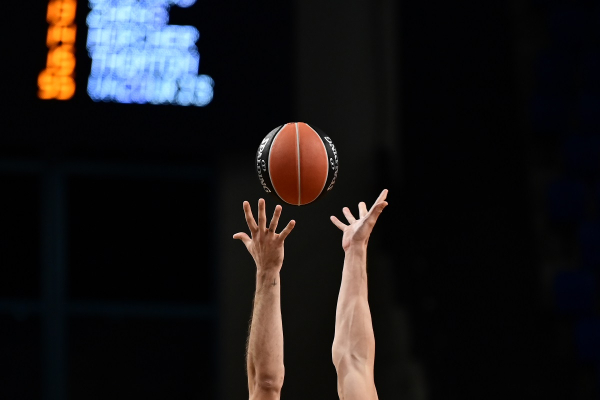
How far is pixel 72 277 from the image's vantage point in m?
5.96

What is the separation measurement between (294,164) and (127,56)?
2.22 meters

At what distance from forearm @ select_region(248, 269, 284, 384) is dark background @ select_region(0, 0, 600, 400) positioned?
9.05ft

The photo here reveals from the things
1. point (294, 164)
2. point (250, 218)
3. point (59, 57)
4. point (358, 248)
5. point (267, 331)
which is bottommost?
point (267, 331)

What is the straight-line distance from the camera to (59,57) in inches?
208

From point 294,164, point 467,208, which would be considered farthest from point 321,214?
point 294,164

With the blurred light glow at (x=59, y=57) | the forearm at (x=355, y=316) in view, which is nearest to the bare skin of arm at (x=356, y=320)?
the forearm at (x=355, y=316)

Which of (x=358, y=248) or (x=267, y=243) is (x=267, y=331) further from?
(x=358, y=248)

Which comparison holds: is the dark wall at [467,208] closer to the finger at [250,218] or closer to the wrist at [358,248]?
the wrist at [358,248]

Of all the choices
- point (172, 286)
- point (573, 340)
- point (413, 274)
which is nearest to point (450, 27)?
point (413, 274)

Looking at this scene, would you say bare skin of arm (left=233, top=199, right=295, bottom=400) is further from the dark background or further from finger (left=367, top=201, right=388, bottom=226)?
the dark background

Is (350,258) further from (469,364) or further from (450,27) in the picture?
(450,27)

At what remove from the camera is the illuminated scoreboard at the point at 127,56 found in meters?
5.25

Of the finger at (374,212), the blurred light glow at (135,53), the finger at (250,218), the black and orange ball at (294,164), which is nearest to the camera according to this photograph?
the finger at (250,218)

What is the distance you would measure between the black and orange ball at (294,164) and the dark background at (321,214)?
2054 millimetres
